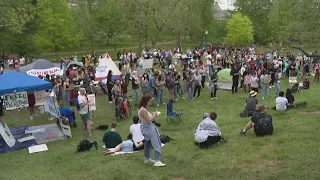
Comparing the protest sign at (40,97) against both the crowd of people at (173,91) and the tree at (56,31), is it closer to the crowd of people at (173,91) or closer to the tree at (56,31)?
the crowd of people at (173,91)

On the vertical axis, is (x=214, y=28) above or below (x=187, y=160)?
above

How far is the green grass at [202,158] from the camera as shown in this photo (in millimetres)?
8266

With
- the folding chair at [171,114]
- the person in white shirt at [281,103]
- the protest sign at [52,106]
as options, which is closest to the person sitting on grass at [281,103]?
the person in white shirt at [281,103]

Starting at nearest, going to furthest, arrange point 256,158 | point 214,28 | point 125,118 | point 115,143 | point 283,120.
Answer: point 256,158
point 115,143
point 283,120
point 125,118
point 214,28

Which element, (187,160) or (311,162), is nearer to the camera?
(311,162)

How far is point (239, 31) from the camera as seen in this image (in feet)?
188

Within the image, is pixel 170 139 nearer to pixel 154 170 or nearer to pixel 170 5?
pixel 154 170

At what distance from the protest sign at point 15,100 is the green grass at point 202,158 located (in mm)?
3347

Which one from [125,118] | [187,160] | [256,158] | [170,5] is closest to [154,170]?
[187,160]

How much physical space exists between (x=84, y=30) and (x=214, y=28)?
1005 inches

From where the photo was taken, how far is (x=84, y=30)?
169ft

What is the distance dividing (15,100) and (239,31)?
46.7 meters

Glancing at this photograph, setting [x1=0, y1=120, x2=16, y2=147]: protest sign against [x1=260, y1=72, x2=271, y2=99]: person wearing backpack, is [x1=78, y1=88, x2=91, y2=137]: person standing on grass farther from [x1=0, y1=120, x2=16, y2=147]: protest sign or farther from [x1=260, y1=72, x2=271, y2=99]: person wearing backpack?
[x1=260, y1=72, x2=271, y2=99]: person wearing backpack

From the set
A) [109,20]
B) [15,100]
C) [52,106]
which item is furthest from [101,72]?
[109,20]
